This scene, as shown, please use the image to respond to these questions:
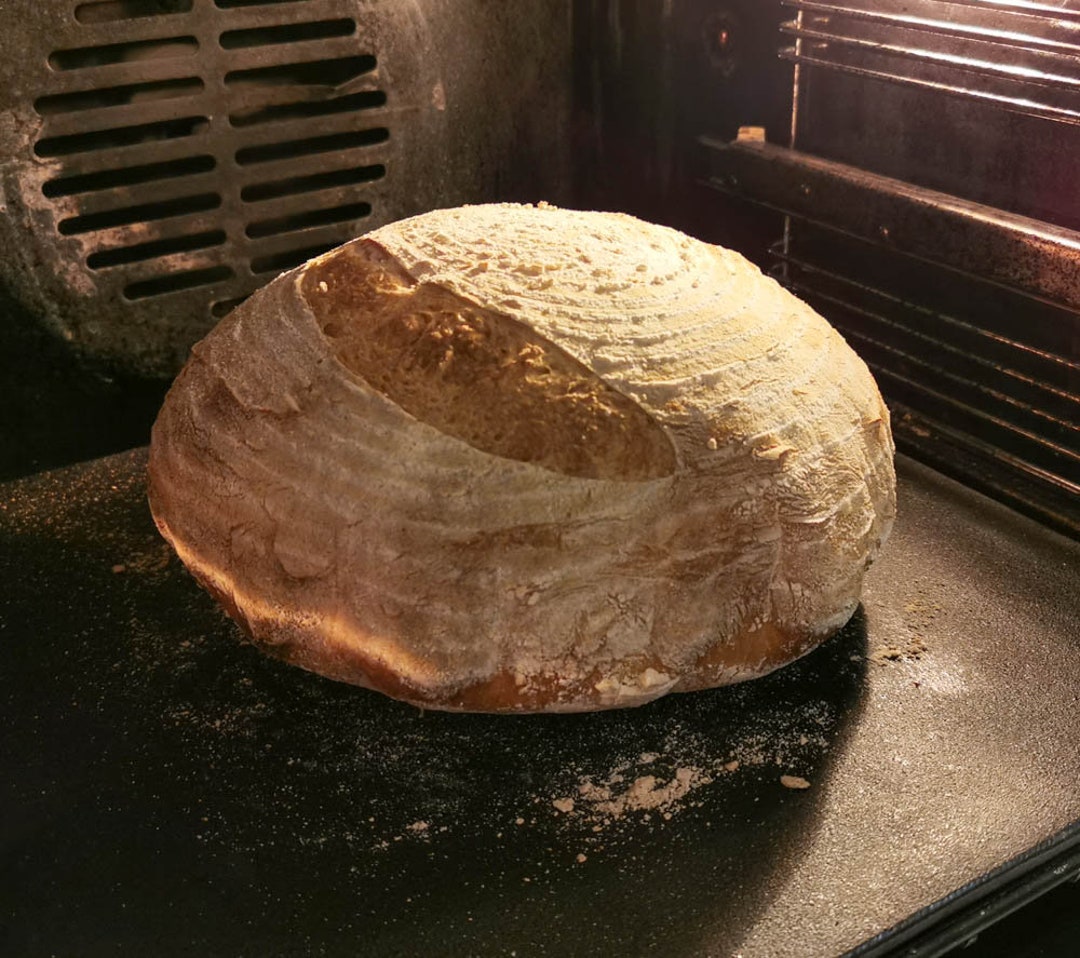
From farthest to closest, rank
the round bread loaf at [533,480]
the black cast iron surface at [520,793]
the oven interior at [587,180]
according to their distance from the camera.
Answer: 1. the oven interior at [587,180]
2. the round bread loaf at [533,480]
3. the black cast iron surface at [520,793]

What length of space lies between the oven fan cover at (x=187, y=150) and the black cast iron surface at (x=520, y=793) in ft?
1.46

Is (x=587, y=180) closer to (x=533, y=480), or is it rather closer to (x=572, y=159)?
(x=572, y=159)

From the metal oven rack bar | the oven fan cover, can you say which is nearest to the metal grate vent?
the oven fan cover

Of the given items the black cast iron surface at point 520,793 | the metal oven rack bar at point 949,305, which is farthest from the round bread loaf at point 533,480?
the metal oven rack bar at point 949,305

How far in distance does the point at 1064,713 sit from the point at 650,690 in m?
0.41

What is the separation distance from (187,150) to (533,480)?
767 mm

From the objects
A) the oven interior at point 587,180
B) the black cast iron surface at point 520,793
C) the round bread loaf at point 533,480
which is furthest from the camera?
the oven interior at point 587,180

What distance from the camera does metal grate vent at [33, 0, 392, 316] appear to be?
58.4 inches

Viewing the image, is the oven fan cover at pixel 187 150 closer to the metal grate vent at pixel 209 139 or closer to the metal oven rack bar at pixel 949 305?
the metal grate vent at pixel 209 139

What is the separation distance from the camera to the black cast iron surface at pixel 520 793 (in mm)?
958

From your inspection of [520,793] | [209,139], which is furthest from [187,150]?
[520,793]

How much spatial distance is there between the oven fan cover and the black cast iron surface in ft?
1.46

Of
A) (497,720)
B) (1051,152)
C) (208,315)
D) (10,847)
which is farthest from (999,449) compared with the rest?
(10,847)

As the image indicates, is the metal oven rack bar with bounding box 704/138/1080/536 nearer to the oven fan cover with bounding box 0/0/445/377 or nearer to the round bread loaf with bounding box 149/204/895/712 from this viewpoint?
the round bread loaf with bounding box 149/204/895/712
